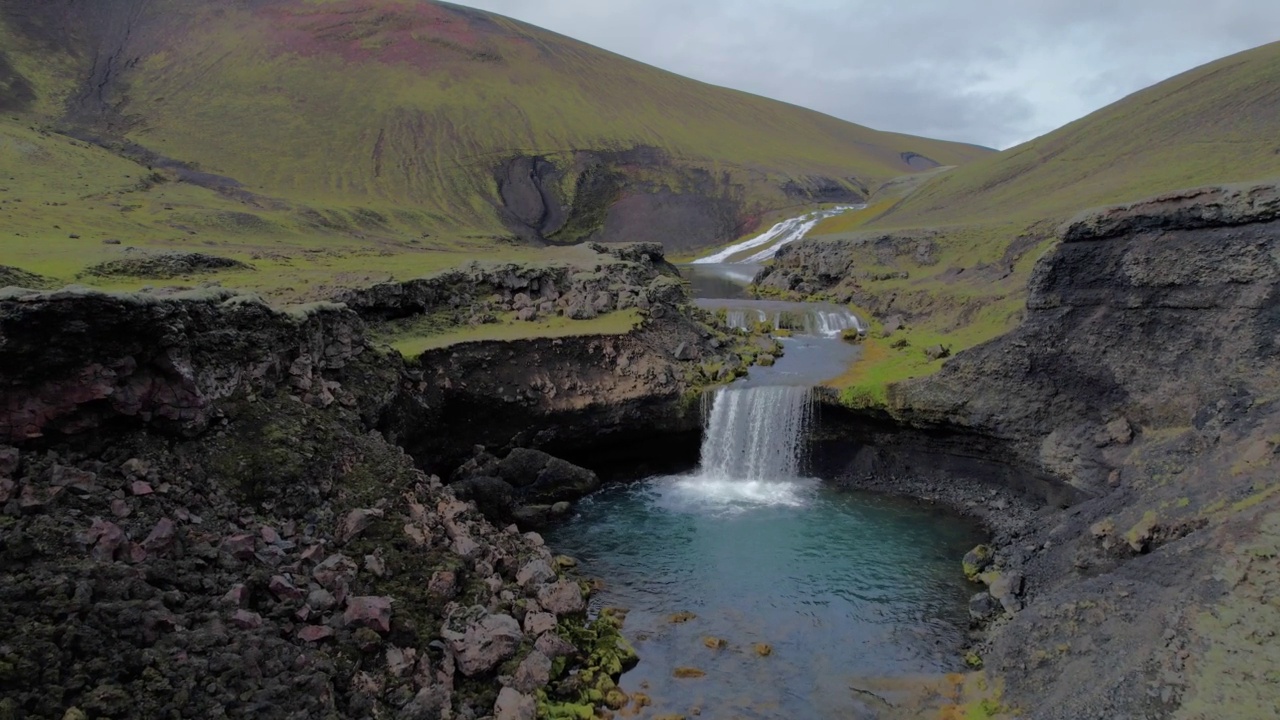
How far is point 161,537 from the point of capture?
12.3 metres

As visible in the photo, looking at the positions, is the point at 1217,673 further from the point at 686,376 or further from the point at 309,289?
the point at 309,289

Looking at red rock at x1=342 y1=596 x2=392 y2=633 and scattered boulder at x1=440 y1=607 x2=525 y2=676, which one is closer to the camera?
red rock at x1=342 y1=596 x2=392 y2=633

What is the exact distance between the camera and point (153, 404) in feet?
45.2

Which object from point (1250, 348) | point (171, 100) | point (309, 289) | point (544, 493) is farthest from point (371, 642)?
point (171, 100)

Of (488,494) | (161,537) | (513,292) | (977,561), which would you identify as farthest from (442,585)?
(513,292)

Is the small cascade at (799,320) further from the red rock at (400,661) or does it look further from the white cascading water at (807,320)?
the red rock at (400,661)

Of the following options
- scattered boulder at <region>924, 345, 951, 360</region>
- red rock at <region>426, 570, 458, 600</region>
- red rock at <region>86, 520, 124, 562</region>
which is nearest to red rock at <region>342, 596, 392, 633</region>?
red rock at <region>426, 570, 458, 600</region>

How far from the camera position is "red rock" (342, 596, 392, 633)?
13.6 meters

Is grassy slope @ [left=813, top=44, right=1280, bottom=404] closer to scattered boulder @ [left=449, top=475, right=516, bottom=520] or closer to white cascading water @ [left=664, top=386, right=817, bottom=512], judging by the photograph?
white cascading water @ [left=664, top=386, right=817, bottom=512]

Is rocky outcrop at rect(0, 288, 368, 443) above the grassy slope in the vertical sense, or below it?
below

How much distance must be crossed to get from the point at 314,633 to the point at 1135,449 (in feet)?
70.1

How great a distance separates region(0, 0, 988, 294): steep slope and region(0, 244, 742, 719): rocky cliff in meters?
42.2

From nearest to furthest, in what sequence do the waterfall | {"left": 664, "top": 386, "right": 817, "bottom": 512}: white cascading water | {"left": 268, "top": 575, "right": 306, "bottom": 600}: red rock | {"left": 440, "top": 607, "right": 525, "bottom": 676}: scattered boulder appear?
{"left": 268, "top": 575, "right": 306, "bottom": 600}: red rock → {"left": 440, "top": 607, "right": 525, "bottom": 676}: scattered boulder → {"left": 664, "top": 386, "right": 817, "bottom": 512}: white cascading water → the waterfall

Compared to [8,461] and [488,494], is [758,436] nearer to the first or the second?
[488,494]
